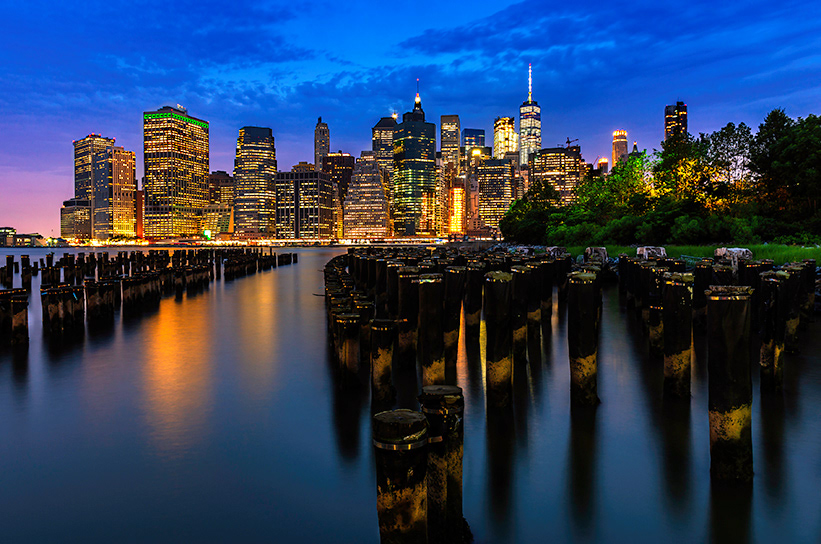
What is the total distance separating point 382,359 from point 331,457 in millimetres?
2029

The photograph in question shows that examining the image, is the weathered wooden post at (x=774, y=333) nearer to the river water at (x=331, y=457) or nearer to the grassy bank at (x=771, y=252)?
the river water at (x=331, y=457)

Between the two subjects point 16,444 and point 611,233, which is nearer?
point 16,444


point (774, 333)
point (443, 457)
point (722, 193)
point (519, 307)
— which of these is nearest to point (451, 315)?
point (519, 307)

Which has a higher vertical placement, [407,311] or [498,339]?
[407,311]

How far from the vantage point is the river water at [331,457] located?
5520mm

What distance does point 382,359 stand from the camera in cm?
886

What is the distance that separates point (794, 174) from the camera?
115ft

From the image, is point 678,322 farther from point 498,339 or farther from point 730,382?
point 498,339

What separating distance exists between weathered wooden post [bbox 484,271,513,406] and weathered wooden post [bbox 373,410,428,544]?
177 inches

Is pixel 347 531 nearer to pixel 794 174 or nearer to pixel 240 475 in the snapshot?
pixel 240 475

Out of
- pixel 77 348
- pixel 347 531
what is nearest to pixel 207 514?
pixel 347 531

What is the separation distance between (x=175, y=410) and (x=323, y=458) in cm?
383

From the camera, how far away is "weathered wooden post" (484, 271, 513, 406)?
8273mm

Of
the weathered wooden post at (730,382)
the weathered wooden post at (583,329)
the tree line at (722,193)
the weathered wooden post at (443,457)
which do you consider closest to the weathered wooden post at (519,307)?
the weathered wooden post at (583,329)
